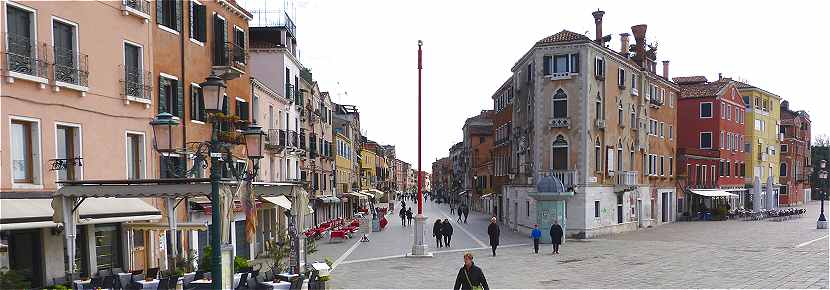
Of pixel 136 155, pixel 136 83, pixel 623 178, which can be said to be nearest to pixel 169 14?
pixel 136 83

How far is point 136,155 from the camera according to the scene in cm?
1862

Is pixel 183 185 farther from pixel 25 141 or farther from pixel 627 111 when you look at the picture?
pixel 627 111

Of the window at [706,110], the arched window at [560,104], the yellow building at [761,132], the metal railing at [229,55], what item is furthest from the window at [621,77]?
the yellow building at [761,132]

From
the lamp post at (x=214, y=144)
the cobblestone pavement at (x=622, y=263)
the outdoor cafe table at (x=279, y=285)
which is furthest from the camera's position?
the cobblestone pavement at (x=622, y=263)

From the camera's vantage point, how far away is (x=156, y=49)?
1956 centimetres

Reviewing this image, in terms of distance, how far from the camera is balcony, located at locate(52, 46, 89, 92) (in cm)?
1508

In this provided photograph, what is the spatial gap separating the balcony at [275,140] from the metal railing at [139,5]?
12.5m

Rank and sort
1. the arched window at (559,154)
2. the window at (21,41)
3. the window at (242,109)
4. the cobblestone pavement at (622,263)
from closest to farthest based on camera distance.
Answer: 1. the window at (21,41)
2. the cobblestone pavement at (622,263)
3. the window at (242,109)
4. the arched window at (559,154)

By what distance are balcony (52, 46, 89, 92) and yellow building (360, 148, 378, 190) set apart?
66646 mm

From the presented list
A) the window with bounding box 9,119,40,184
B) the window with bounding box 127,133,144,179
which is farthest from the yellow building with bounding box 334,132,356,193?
the window with bounding box 9,119,40,184

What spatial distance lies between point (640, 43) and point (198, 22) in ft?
102

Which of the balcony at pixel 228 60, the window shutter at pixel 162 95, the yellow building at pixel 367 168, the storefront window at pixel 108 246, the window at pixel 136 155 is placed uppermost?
the balcony at pixel 228 60

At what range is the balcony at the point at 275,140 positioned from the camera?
3123cm

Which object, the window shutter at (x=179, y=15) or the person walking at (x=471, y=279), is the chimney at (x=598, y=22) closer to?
the window shutter at (x=179, y=15)
